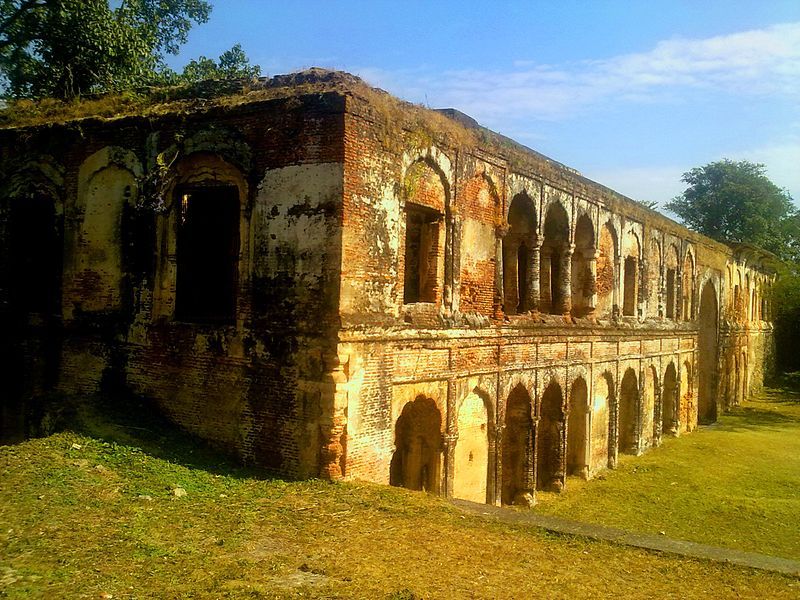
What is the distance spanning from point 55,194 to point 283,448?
6367 mm

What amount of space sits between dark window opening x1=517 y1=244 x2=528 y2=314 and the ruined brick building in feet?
0.17

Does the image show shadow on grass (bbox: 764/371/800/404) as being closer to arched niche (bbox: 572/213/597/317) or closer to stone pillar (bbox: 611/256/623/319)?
stone pillar (bbox: 611/256/623/319)

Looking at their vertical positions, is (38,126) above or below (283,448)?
above

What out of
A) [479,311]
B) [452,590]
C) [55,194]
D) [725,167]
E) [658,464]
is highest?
[725,167]

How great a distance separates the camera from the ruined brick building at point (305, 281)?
9508mm

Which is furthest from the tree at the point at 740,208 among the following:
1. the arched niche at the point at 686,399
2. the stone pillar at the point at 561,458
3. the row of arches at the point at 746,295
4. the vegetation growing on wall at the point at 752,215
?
the stone pillar at the point at 561,458

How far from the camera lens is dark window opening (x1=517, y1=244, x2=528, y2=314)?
49.5 feet

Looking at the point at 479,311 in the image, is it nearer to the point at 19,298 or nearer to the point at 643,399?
the point at 19,298

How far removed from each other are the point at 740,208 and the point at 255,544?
49109mm

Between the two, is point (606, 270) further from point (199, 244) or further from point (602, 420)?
point (199, 244)

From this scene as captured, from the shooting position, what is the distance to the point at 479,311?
41.1ft

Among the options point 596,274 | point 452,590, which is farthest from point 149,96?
point 596,274

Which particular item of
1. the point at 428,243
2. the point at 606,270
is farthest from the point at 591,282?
the point at 428,243

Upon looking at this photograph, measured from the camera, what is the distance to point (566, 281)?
639 inches
